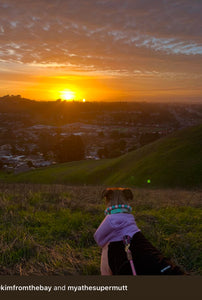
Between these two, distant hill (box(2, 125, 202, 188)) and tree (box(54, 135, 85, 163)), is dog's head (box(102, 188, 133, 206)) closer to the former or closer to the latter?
distant hill (box(2, 125, 202, 188))

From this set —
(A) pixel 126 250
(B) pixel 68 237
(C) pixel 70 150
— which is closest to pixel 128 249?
(A) pixel 126 250

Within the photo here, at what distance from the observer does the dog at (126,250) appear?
270cm

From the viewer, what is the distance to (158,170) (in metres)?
31.2

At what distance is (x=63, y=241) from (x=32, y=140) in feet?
465

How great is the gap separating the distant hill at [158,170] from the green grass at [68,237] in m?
22.2

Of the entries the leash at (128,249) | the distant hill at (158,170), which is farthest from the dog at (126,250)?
the distant hill at (158,170)

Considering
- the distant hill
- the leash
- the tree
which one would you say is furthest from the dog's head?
the tree

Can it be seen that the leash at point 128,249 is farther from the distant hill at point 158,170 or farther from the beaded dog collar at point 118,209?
the distant hill at point 158,170

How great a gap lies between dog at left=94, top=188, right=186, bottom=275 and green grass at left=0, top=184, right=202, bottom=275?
2.57ft

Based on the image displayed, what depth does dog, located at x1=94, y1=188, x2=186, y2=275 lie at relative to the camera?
2.70 metres

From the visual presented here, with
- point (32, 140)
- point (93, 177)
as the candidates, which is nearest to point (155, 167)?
point (93, 177)

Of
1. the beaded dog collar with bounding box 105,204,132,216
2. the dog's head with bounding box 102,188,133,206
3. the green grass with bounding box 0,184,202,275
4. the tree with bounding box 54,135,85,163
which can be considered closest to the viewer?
the green grass with bounding box 0,184,202,275

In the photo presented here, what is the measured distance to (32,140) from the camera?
454 ft

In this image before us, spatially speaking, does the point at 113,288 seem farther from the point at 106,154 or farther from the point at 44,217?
the point at 106,154
